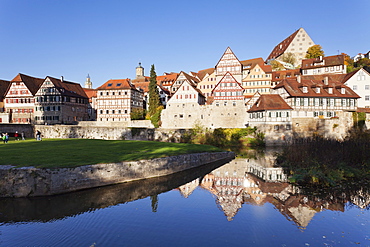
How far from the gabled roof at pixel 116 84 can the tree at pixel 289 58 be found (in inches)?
2358

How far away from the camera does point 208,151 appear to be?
92.6 feet

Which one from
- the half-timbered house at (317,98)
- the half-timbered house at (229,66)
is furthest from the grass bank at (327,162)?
the half-timbered house at (229,66)

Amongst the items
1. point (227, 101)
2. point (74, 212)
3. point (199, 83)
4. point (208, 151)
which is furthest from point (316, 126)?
point (74, 212)

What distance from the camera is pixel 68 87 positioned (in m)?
60.2

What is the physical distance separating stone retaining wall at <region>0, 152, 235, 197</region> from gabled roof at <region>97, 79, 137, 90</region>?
41571 millimetres

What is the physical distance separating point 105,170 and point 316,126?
3799 cm

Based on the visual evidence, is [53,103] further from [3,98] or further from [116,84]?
[3,98]

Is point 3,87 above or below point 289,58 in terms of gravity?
below

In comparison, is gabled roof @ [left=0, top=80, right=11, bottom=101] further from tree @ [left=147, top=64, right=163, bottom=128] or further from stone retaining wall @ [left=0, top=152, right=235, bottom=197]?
stone retaining wall @ [left=0, top=152, right=235, bottom=197]

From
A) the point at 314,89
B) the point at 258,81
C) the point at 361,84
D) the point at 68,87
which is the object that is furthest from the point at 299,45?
the point at 68,87

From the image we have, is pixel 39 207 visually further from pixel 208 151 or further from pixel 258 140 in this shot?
pixel 258 140

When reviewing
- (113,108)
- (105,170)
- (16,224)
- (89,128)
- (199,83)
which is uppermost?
(199,83)

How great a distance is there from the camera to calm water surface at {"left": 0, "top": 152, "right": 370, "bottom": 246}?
1001 cm

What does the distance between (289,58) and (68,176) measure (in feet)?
302
